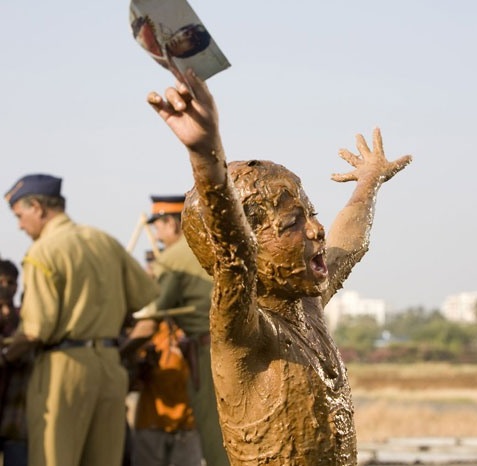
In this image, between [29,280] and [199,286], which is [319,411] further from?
[199,286]

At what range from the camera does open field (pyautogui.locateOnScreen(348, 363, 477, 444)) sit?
→ 47.9ft

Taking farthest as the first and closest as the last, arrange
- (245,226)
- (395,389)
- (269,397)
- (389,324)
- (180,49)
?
(389,324) < (395,389) < (269,397) < (245,226) < (180,49)

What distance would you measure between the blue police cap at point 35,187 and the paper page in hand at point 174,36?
5066mm

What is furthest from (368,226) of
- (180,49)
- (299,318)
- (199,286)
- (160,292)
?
(199,286)

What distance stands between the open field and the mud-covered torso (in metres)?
9.96

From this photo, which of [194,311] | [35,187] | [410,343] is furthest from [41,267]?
[410,343]

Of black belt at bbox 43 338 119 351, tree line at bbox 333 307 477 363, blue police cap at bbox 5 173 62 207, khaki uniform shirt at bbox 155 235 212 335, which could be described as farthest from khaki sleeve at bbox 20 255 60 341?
tree line at bbox 333 307 477 363

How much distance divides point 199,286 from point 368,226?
438 cm

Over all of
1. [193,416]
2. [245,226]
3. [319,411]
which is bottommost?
[193,416]

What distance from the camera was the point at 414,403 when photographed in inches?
764

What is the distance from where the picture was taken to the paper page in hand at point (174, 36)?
263 centimetres

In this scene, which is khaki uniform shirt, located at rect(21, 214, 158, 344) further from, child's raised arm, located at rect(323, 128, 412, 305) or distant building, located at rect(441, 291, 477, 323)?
distant building, located at rect(441, 291, 477, 323)

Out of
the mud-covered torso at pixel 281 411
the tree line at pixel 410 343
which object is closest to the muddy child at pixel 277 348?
the mud-covered torso at pixel 281 411

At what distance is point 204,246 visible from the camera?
3461 mm
